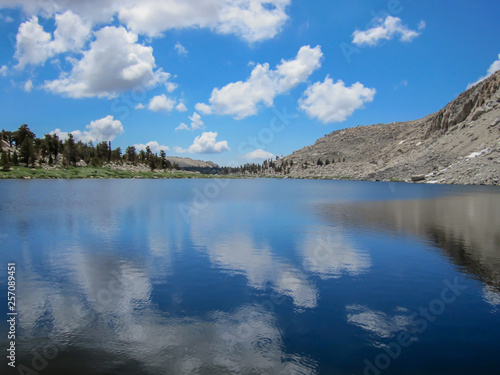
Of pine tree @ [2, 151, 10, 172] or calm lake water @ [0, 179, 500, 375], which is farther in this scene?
pine tree @ [2, 151, 10, 172]

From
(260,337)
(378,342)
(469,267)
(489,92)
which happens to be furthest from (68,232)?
(489,92)

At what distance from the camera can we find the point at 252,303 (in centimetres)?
1373

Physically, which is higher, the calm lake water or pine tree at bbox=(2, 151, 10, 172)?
pine tree at bbox=(2, 151, 10, 172)

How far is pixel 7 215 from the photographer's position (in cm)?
3844

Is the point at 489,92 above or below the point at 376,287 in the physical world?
above

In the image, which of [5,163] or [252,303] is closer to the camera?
[252,303]

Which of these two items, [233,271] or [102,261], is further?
[102,261]

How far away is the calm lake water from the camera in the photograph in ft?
31.5

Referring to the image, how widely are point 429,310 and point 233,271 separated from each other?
9933 millimetres

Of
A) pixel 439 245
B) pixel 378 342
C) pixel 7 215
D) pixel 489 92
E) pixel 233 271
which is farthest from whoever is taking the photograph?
pixel 489 92

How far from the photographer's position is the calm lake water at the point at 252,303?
31.5ft

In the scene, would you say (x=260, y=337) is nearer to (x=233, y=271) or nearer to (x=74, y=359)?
(x=74, y=359)

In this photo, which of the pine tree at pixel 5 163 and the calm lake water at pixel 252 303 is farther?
the pine tree at pixel 5 163

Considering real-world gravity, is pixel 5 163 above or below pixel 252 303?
above
